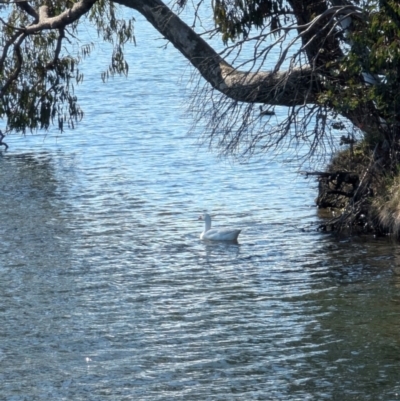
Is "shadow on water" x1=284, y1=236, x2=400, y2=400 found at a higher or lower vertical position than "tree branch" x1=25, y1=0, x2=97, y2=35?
lower

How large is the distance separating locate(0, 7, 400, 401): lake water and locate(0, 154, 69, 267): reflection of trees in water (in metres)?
0.04

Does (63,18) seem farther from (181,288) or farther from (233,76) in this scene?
(181,288)

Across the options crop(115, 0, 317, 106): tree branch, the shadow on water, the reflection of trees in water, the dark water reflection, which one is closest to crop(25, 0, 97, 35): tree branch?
crop(115, 0, 317, 106): tree branch

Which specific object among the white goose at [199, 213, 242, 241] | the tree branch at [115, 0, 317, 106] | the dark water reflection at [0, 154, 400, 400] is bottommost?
the dark water reflection at [0, 154, 400, 400]

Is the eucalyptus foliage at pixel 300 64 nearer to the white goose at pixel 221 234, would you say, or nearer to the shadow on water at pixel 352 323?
the white goose at pixel 221 234

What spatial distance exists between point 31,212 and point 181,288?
16.2ft

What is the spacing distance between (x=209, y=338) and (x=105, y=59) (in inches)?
1060

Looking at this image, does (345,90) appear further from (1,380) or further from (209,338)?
(1,380)

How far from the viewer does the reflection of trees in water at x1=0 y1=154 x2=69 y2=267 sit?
1455 cm

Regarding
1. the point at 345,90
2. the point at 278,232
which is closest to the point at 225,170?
the point at 278,232

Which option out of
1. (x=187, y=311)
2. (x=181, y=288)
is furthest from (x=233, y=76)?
(x=187, y=311)

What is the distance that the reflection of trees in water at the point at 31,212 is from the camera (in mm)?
14555

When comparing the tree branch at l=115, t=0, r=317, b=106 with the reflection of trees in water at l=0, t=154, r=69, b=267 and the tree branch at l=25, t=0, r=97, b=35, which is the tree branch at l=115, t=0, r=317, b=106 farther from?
the reflection of trees in water at l=0, t=154, r=69, b=267

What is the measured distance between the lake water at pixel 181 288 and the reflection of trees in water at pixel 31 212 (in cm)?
4
